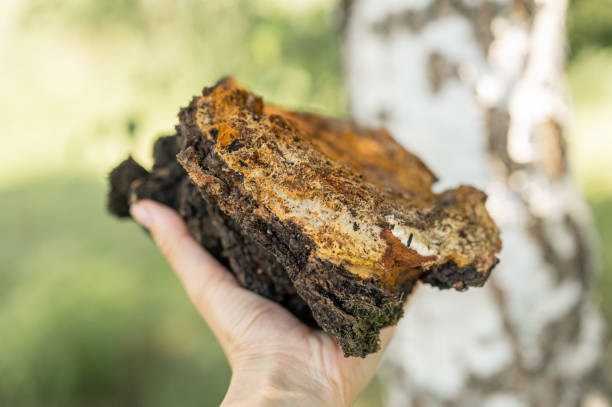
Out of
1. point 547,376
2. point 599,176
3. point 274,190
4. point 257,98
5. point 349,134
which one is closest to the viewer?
point 274,190

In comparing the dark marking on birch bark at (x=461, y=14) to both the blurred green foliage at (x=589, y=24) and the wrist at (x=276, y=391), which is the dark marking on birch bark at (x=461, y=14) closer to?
the blurred green foliage at (x=589, y=24)

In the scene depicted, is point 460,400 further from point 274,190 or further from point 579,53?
point 579,53

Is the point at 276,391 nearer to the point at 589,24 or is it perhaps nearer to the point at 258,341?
the point at 258,341

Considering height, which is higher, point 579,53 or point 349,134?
point 579,53

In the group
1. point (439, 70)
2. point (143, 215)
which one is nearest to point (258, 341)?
point (143, 215)

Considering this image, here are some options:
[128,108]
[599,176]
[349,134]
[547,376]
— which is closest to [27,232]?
[128,108]

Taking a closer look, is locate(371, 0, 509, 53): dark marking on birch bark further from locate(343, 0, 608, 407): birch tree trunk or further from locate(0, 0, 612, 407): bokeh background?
locate(0, 0, 612, 407): bokeh background

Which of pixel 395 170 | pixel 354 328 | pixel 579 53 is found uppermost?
pixel 579 53

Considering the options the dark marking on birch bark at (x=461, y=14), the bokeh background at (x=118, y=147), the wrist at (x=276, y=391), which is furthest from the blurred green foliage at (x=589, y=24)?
the wrist at (x=276, y=391)
